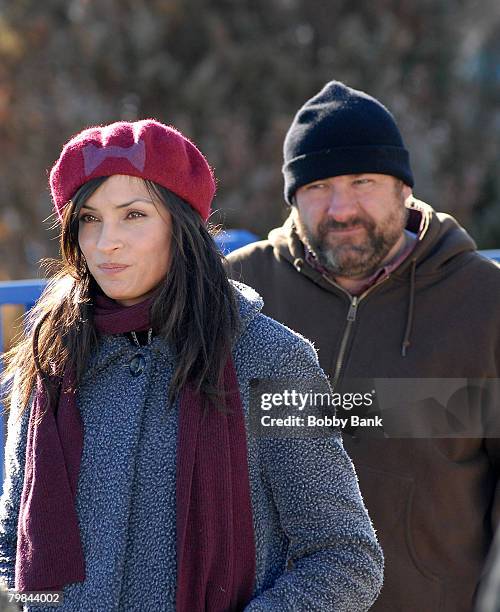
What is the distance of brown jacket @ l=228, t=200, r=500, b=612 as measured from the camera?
9.62ft

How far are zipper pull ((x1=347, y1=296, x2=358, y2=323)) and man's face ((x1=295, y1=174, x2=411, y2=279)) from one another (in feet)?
0.27

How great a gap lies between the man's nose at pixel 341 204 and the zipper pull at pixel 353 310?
25cm

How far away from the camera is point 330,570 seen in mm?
2008

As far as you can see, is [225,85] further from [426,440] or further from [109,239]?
[109,239]

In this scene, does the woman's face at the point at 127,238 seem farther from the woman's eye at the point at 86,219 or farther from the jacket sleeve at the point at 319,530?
the jacket sleeve at the point at 319,530

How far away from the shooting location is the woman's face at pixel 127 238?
6.97 feet

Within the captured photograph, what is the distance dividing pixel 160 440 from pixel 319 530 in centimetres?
35

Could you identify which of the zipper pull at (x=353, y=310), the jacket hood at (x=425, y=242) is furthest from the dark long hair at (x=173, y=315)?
the jacket hood at (x=425, y=242)

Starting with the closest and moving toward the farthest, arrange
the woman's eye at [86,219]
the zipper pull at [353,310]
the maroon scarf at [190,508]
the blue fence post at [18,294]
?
the maroon scarf at [190,508] < the woman's eye at [86,219] < the zipper pull at [353,310] < the blue fence post at [18,294]

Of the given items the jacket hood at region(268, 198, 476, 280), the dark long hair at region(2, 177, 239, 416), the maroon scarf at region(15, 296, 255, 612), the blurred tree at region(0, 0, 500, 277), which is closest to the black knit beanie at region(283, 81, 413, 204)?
the jacket hood at region(268, 198, 476, 280)

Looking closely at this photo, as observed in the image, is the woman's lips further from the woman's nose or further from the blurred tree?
the blurred tree

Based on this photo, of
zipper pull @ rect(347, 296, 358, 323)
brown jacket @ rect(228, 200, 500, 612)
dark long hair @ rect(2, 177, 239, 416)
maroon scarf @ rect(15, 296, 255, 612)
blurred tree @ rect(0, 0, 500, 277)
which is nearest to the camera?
maroon scarf @ rect(15, 296, 255, 612)

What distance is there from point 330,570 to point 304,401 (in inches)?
12.9

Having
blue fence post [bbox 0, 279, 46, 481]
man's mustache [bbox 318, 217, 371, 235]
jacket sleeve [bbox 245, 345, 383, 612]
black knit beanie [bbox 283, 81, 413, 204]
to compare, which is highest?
black knit beanie [bbox 283, 81, 413, 204]
